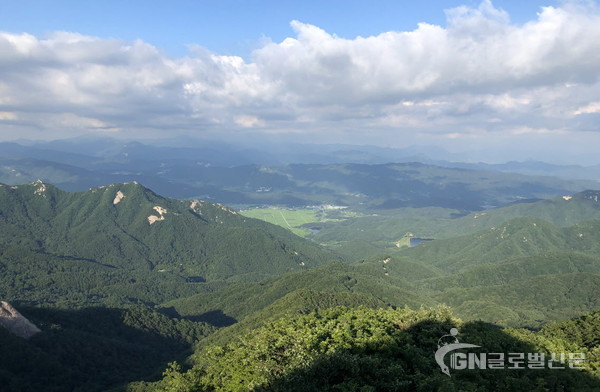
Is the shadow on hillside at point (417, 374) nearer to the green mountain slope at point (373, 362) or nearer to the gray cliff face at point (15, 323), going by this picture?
the green mountain slope at point (373, 362)

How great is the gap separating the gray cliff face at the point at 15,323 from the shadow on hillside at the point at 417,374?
154896mm

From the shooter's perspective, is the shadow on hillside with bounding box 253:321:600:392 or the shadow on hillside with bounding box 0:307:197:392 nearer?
the shadow on hillside with bounding box 253:321:600:392

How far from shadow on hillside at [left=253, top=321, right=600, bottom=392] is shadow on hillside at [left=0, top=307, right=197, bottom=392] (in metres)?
120

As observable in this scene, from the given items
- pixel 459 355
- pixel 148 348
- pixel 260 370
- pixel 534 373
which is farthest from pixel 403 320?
pixel 148 348

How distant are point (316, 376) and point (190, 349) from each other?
164 metres

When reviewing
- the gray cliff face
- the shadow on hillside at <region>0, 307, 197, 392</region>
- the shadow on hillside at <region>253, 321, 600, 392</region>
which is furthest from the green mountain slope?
the gray cliff face

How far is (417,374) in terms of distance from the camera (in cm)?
4856

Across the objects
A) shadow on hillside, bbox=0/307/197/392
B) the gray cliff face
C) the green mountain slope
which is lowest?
shadow on hillside, bbox=0/307/197/392

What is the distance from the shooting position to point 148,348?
627 feet

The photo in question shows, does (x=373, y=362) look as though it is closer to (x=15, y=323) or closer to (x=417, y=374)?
(x=417, y=374)

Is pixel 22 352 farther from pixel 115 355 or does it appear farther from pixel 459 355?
Answer: pixel 459 355

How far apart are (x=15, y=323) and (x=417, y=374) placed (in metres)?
172

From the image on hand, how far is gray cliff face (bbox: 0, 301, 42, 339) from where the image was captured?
15300cm

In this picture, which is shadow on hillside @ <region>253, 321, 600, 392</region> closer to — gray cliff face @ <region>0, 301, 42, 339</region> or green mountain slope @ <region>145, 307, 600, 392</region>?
green mountain slope @ <region>145, 307, 600, 392</region>
